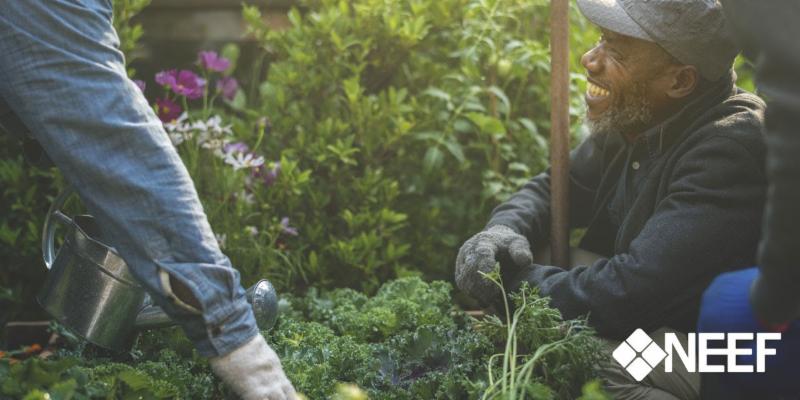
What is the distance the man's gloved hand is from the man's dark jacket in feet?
0.21

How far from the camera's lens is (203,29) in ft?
13.3

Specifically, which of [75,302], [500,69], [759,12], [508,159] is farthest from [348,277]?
[759,12]

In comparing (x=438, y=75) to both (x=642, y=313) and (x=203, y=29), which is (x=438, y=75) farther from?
(x=642, y=313)

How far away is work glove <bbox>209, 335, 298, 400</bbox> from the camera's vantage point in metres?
1.91

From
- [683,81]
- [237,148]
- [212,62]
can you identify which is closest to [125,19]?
[212,62]

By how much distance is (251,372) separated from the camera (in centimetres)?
192

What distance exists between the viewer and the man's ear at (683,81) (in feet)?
7.61

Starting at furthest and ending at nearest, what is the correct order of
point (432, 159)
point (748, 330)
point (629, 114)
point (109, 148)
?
point (432, 159)
point (629, 114)
point (109, 148)
point (748, 330)

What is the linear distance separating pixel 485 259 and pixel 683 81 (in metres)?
0.68

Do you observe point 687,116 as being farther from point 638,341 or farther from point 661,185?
point 638,341

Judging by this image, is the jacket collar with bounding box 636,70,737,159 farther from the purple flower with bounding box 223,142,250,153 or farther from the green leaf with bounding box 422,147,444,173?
the purple flower with bounding box 223,142,250,153

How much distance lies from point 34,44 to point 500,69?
1.95 m

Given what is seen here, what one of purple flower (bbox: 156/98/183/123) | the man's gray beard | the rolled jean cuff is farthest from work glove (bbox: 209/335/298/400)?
purple flower (bbox: 156/98/183/123)

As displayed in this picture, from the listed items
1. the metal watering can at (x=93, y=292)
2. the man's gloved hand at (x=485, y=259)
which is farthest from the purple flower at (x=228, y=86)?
the man's gloved hand at (x=485, y=259)
